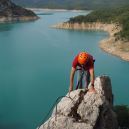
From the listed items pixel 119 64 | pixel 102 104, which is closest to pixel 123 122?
pixel 102 104

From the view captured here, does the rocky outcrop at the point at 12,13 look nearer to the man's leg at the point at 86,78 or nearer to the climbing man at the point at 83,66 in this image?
the man's leg at the point at 86,78

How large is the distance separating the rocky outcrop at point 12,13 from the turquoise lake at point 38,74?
52723mm

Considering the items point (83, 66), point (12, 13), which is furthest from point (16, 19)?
point (83, 66)

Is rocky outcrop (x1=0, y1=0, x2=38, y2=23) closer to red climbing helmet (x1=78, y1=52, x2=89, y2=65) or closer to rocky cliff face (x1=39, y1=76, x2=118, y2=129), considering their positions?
red climbing helmet (x1=78, y1=52, x2=89, y2=65)

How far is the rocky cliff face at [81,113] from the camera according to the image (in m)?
9.77

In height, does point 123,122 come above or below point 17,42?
above

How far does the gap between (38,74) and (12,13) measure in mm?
84376

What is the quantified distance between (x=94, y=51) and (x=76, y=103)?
40430mm

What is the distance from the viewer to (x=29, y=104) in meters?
25.8

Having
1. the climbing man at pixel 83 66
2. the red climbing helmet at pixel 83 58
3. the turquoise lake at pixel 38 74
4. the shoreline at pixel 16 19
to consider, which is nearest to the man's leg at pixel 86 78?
the climbing man at pixel 83 66

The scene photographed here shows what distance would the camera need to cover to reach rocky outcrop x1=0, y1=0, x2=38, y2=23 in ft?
374

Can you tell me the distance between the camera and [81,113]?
32.7ft

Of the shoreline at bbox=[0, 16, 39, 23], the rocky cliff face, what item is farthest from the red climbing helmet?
the shoreline at bbox=[0, 16, 39, 23]

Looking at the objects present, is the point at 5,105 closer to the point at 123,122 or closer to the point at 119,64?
the point at 123,122
